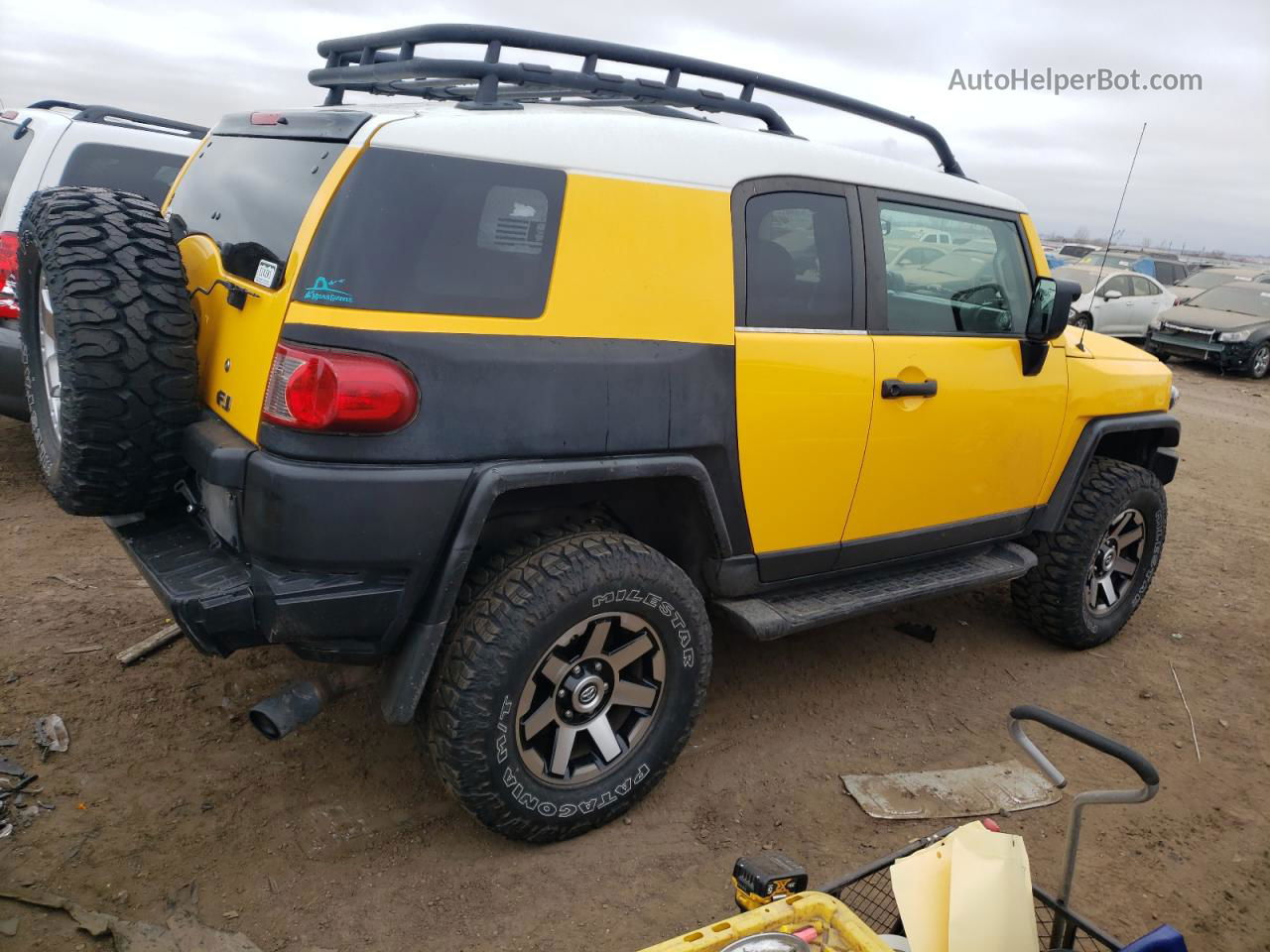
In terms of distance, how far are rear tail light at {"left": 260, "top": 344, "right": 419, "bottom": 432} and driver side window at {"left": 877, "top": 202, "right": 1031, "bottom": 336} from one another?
1.84 meters

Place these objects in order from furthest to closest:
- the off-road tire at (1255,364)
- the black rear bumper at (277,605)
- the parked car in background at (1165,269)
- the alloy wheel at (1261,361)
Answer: the parked car in background at (1165,269) → the alloy wheel at (1261,361) → the off-road tire at (1255,364) → the black rear bumper at (277,605)

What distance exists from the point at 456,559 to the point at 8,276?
3800mm

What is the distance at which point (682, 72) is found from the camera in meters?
3.18

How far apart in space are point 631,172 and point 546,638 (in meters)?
1.34

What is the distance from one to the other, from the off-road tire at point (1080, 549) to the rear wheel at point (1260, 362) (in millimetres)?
13478

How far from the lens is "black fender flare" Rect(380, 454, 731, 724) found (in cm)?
249

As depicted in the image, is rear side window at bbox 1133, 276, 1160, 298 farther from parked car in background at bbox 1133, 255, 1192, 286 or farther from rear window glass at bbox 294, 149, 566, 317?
rear window glass at bbox 294, 149, 566, 317

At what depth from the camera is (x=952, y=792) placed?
3.46 metres

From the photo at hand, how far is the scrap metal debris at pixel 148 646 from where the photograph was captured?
12.1ft

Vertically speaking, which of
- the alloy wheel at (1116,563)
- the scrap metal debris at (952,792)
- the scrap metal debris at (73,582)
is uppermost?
the alloy wheel at (1116,563)

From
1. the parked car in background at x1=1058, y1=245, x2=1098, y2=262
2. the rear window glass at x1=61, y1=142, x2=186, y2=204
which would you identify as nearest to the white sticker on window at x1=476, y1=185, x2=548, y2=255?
the rear window glass at x1=61, y1=142, x2=186, y2=204

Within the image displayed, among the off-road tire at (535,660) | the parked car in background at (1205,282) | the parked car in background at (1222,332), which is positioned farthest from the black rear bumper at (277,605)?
the parked car in background at (1205,282)

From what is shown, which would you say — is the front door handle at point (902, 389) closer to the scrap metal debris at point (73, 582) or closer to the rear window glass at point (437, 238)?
the rear window glass at point (437, 238)

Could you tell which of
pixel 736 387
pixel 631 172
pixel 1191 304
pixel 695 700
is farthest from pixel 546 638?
pixel 1191 304
